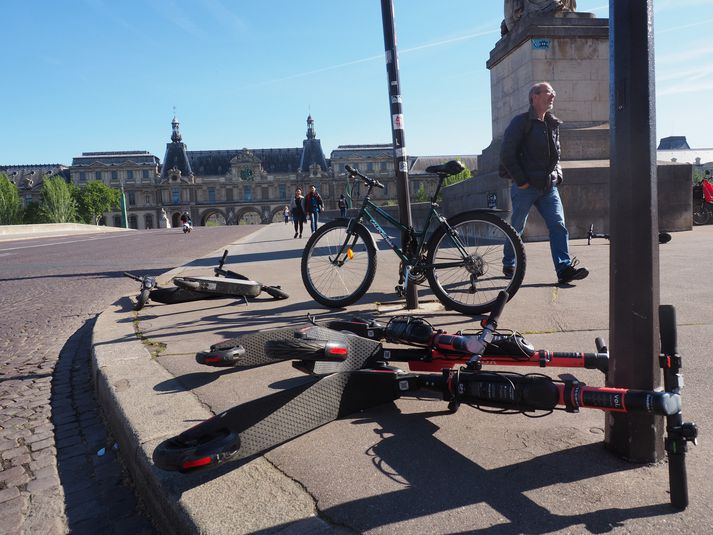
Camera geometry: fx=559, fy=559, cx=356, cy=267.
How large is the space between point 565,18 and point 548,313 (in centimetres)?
842

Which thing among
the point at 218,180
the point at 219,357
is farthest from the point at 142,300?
the point at 218,180

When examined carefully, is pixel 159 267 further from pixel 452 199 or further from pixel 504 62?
pixel 504 62

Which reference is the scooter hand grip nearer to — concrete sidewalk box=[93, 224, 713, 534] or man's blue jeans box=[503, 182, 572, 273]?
concrete sidewalk box=[93, 224, 713, 534]

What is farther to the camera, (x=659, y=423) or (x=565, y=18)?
(x=565, y=18)

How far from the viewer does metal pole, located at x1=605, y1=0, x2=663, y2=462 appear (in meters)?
1.58

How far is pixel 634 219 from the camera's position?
1.63m

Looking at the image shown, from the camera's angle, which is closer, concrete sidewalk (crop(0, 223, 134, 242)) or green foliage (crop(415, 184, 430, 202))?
concrete sidewalk (crop(0, 223, 134, 242))

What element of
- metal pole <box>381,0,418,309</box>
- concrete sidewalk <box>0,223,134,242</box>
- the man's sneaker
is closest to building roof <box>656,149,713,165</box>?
concrete sidewalk <box>0,223,134,242</box>

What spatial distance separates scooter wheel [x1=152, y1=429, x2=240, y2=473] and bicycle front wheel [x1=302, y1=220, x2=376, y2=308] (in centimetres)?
290

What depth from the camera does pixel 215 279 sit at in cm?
507

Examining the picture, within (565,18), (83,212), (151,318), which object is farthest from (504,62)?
(83,212)

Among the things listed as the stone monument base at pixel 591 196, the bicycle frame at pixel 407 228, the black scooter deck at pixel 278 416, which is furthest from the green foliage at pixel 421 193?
the black scooter deck at pixel 278 416

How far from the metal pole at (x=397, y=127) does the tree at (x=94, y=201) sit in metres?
113

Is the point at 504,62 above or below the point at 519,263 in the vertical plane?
above
